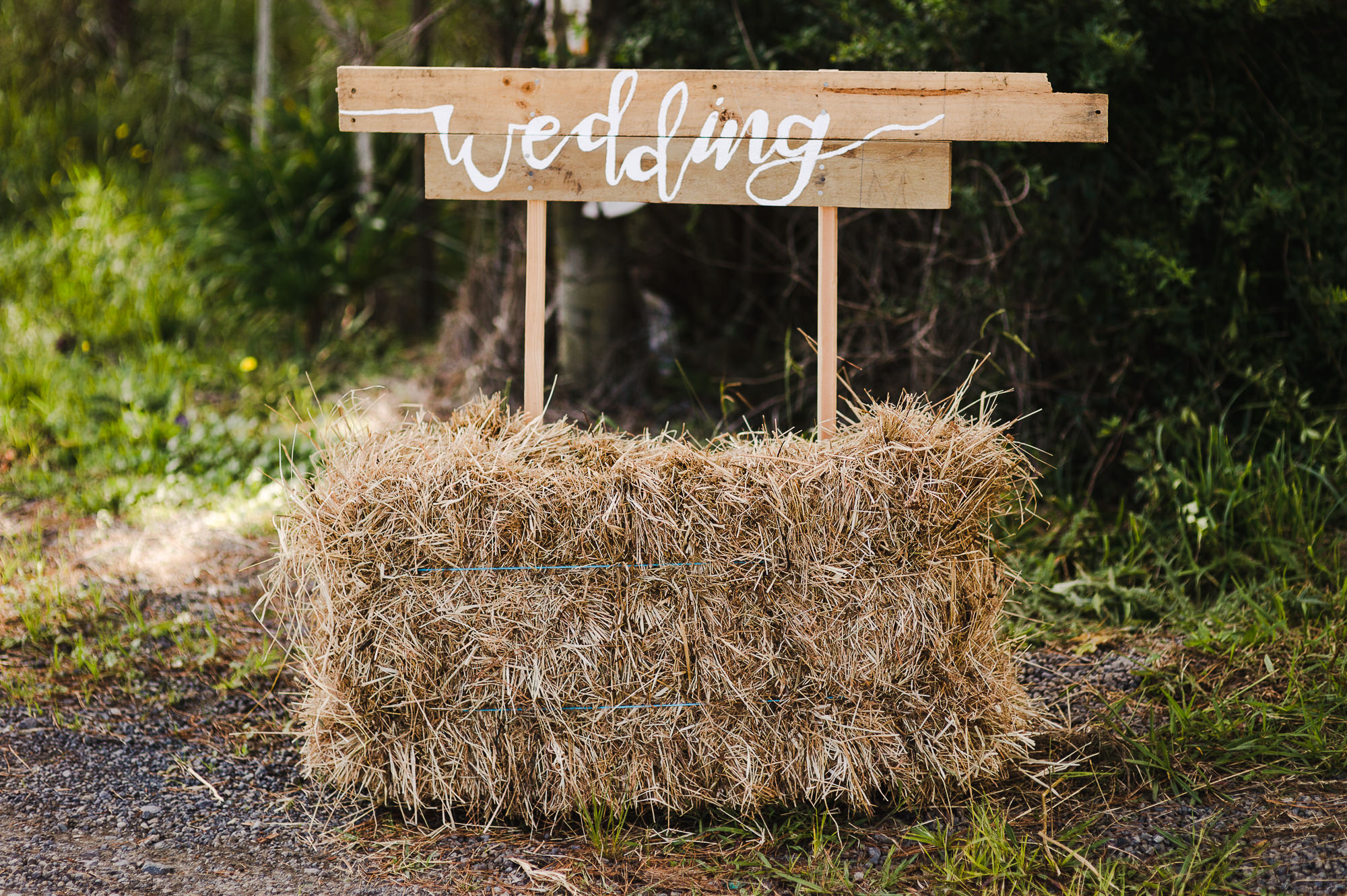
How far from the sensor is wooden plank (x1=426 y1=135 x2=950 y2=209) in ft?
8.87

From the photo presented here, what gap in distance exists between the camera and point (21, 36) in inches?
306

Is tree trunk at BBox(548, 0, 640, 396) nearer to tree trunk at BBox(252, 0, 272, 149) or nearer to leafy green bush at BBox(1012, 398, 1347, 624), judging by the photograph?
leafy green bush at BBox(1012, 398, 1347, 624)

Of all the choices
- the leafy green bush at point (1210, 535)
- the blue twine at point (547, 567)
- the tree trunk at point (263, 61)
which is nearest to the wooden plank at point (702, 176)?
the blue twine at point (547, 567)

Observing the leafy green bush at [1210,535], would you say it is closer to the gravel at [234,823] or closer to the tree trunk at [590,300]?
the gravel at [234,823]

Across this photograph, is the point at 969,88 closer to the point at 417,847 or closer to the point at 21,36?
the point at 417,847

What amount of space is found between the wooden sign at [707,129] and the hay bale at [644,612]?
312mm

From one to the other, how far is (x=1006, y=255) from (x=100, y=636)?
3527 millimetres

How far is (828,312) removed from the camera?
9.05 feet

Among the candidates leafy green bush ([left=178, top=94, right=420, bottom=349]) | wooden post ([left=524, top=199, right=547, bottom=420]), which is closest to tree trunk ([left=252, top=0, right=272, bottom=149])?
leafy green bush ([left=178, top=94, right=420, bottom=349])

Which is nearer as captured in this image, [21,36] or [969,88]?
[969,88]

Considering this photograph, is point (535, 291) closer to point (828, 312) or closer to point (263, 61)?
point (828, 312)

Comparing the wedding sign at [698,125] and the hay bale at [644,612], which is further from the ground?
the wedding sign at [698,125]

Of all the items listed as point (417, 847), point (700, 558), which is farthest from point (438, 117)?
point (417, 847)

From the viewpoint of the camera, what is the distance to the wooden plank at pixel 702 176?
8.87 ft
